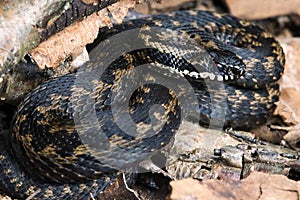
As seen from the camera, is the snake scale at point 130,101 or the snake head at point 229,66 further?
the snake head at point 229,66

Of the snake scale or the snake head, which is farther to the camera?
the snake head

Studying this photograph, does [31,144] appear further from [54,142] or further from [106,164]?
[106,164]

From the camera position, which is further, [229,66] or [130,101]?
[229,66]

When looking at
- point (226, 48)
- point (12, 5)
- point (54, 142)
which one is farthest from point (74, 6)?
point (226, 48)
